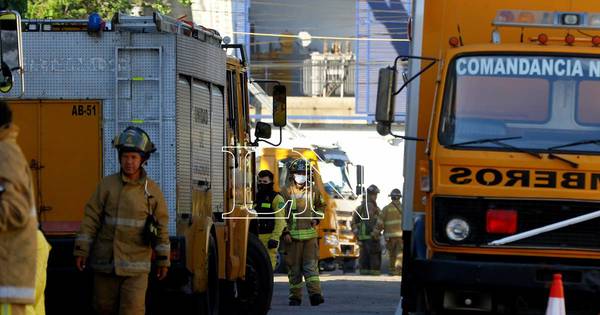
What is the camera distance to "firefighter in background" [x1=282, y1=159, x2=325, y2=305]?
1742 cm

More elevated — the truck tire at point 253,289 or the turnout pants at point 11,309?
the turnout pants at point 11,309

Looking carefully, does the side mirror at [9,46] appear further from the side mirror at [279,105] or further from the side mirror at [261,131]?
the side mirror at [261,131]

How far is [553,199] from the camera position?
10.2m

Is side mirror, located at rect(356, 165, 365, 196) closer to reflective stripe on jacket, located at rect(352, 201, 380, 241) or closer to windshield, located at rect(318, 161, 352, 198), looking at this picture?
reflective stripe on jacket, located at rect(352, 201, 380, 241)

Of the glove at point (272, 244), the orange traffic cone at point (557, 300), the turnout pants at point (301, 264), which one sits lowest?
the turnout pants at point (301, 264)

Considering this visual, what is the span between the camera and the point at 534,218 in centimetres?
1030

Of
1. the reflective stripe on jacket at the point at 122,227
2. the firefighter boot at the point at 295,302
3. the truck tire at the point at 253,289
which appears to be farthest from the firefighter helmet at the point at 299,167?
the reflective stripe on jacket at the point at 122,227

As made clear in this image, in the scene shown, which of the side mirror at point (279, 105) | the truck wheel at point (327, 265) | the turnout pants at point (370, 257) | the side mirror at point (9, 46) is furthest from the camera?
the truck wheel at point (327, 265)

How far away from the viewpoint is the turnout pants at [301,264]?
17.4 meters

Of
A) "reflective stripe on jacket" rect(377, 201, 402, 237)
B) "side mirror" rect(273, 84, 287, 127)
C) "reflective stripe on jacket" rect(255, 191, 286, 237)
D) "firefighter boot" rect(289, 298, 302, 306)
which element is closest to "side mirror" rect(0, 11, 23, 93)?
"side mirror" rect(273, 84, 287, 127)

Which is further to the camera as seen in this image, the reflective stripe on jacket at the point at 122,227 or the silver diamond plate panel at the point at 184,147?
the silver diamond plate panel at the point at 184,147

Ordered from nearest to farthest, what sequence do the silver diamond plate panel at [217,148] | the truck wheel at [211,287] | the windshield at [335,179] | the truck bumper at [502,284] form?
the truck bumper at [502,284], the truck wheel at [211,287], the silver diamond plate panel at [217,148], the windshield at [335,179]

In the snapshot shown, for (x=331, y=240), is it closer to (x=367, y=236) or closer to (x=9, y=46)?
(x=367, y=236)

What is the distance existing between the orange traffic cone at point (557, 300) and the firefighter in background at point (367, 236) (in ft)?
59.1
